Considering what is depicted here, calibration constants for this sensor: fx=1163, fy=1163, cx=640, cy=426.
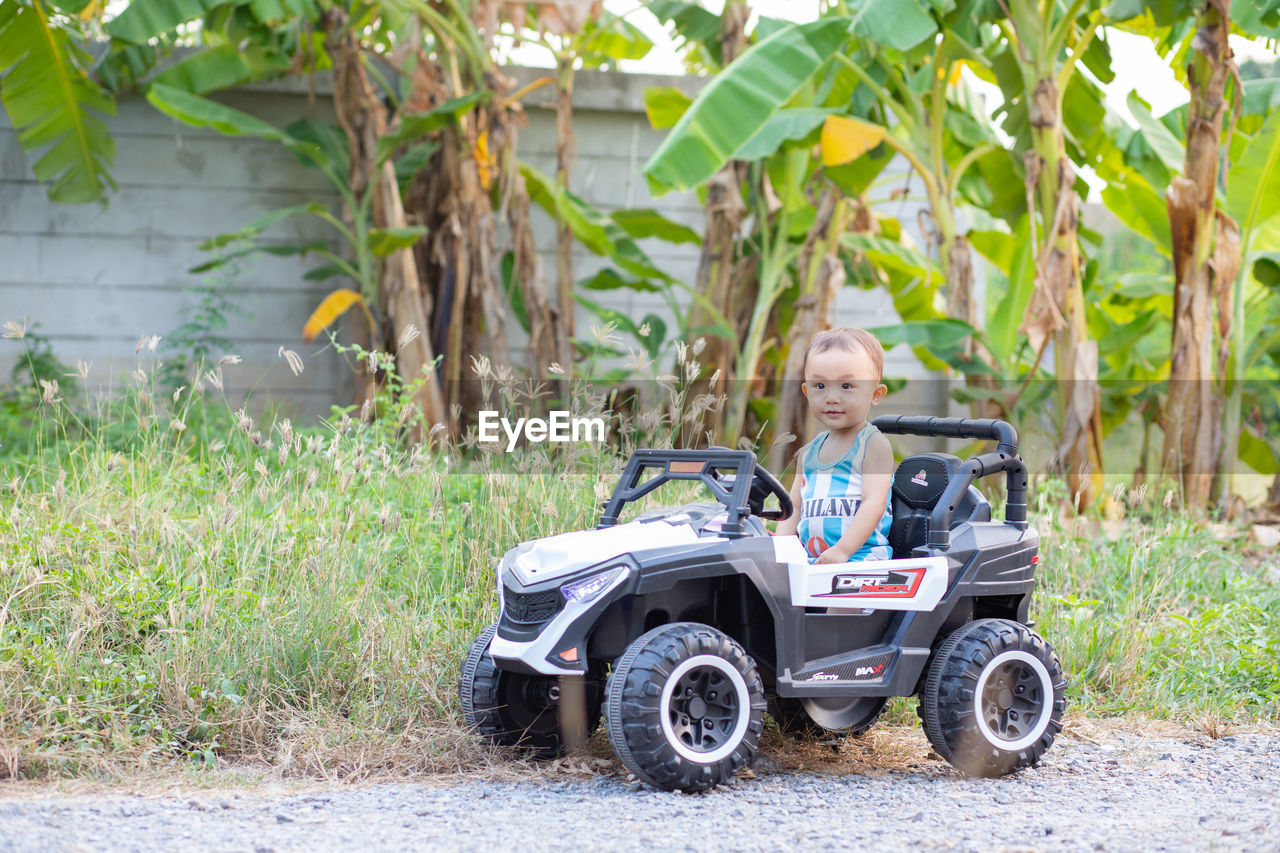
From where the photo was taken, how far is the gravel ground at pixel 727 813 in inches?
99.0

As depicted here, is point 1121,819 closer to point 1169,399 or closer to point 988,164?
point 1169,399

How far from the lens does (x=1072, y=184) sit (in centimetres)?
721

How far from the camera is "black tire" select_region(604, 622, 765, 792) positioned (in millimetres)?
2715

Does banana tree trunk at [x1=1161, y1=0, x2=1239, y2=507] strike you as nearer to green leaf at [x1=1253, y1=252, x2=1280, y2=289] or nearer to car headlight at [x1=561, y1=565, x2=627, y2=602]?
green leaf at [x1=1253, y1=252, x2=1280, y2=289]

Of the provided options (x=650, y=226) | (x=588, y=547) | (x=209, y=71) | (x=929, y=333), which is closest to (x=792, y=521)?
(x=588, y=547)

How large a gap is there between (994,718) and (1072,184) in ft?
16.3

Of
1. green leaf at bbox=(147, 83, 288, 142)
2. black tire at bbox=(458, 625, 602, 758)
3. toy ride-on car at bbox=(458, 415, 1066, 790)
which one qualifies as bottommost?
black tire at bbox=(458, 625, 602, 758)

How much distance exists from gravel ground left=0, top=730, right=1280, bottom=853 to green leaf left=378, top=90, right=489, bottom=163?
549 cm

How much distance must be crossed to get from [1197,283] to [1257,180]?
2.47 ft

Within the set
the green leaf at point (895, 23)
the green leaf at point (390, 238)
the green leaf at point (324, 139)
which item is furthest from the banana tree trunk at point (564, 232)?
the green leaf at point (895, 23)

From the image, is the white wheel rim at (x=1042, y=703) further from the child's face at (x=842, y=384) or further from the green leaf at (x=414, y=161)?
the green leaf at (x=414, y=161)

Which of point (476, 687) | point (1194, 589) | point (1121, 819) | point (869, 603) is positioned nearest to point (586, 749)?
point (476, 687)

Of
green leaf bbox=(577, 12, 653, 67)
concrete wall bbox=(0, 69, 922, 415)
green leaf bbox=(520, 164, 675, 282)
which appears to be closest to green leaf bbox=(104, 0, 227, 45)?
concrete wall bbox=(0, 69, 922, 415)

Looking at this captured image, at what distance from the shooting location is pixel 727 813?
2.72 metres
